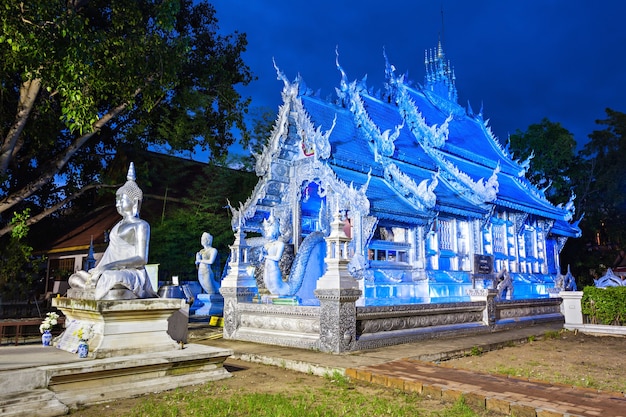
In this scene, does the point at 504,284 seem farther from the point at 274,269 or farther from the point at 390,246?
the point at 274,269

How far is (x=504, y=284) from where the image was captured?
1628 cm

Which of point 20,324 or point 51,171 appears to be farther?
point 51,171

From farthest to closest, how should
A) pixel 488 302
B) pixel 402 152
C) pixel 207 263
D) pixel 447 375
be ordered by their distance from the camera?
1. pixel 402 152
2. pixel 207 263
3. pixel 488 302
4. pixel 447 375

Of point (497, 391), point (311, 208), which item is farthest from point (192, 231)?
point (497, 391)

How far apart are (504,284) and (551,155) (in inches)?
Result: 604

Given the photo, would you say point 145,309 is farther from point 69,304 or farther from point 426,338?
point 426,338

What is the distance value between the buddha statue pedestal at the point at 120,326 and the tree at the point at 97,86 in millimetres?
6033

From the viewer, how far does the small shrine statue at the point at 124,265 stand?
618cm

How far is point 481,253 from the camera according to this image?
663 inches

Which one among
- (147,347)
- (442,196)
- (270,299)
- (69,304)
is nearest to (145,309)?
(147,347)

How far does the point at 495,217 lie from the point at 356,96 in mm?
7167

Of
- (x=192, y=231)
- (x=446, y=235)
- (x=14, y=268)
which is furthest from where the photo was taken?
(x=192, y=231)

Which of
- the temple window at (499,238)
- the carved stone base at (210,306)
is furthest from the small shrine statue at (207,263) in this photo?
the temple window at (499,238)

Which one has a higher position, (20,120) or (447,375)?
(20,120)
